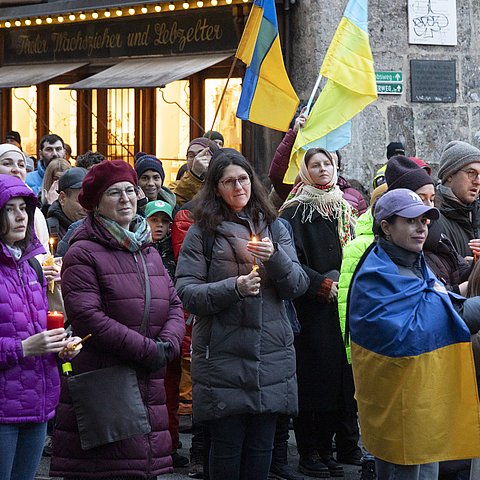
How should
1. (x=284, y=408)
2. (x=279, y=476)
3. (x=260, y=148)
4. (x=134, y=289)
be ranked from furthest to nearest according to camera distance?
(x=260, y=148) < (x=279, y=476) < (x=284, y=408) < (x=134, y=289)

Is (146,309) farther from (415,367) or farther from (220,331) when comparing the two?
(415,367)

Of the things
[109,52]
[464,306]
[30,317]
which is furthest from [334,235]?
[109,52]

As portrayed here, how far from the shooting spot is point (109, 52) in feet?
48.2

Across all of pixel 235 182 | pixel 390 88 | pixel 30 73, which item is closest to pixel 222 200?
pixel 235 182

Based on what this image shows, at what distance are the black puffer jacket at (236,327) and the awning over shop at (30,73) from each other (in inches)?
316

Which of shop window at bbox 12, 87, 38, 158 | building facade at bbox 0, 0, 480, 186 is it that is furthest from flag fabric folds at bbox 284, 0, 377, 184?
shop window at bbox 12, 87, 38, 158

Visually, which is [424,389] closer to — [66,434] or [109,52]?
[66,434]

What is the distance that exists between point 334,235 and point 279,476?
1646 millimetres

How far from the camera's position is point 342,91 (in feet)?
30.5

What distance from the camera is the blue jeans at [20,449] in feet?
19.2

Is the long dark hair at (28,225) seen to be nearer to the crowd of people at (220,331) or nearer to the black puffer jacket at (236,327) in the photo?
the crowd of people at (220,331)

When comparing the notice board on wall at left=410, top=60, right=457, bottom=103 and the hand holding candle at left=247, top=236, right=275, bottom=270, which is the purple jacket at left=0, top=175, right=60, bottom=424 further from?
the notice board on wall at left=410, top=60, right=457, bottom=103

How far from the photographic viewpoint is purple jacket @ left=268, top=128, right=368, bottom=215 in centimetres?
→ 916

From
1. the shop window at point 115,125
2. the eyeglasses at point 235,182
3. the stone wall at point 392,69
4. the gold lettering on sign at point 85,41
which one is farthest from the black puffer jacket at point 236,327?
the gold lettering on sign at point 85,41
